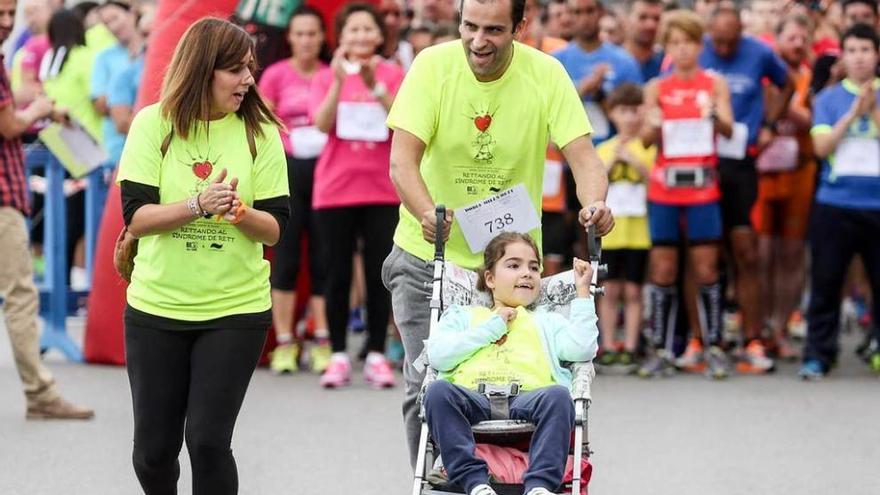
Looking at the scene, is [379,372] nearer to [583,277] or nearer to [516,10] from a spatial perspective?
[583,277]

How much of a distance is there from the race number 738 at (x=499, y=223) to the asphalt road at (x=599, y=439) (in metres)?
1.67

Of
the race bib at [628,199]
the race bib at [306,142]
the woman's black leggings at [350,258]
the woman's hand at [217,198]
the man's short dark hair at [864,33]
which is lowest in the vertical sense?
the woman's black leggings at [350,258]

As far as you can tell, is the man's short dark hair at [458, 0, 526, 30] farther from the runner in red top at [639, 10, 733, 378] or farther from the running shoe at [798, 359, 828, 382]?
the running shoe at [798, 359, 828, 382]

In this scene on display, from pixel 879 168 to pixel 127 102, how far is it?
541 centimetres

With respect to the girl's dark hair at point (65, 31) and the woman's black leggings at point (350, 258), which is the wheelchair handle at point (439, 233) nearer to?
the woman's black leggings at point (350, 258)

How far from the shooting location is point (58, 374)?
10914 mm

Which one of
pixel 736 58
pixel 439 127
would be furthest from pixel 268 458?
pixel 736 58

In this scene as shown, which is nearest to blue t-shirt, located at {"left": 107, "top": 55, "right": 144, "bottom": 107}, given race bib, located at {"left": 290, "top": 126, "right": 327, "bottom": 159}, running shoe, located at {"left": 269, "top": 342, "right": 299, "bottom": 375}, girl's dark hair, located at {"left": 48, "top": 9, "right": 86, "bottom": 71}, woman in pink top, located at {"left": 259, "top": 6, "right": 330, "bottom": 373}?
girl's dark hair, located at {"left": 48, "top": 9, "right": 86, "bottom": 71}

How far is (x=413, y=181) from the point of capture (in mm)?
5977

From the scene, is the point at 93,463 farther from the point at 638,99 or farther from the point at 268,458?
the point at 638,99

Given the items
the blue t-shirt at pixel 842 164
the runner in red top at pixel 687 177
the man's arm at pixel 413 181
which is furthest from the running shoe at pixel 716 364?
the man's arm at pixel 413 181

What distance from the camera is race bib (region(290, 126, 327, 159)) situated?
1086 cm

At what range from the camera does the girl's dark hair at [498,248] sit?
20.1 ft

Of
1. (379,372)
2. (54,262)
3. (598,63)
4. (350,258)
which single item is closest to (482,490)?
(379,372)
